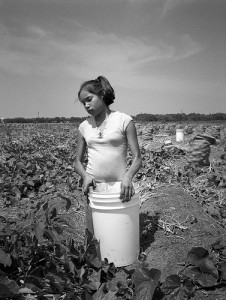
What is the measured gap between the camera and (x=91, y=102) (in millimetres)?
2297

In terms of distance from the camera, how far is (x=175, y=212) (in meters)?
3.07

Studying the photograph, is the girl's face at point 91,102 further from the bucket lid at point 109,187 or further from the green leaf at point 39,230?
the green leaf at point 39,230

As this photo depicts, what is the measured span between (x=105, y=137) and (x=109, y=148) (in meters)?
0.09

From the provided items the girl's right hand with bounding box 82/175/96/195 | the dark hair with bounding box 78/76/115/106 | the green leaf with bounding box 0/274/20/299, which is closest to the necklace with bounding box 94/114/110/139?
the dark hair with bounding box 78/76/115/106

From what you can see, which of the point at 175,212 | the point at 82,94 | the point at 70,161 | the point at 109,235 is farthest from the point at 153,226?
the point at 70,161

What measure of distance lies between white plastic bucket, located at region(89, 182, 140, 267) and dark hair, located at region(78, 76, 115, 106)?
0.68 m

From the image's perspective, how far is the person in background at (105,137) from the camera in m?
2.29

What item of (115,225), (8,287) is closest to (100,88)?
(115,225)

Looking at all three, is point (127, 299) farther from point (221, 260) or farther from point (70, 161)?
point (70, 161)

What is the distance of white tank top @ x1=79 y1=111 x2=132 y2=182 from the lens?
2.29 m

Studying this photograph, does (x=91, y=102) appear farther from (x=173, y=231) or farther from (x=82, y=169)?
(x=173, y=231)

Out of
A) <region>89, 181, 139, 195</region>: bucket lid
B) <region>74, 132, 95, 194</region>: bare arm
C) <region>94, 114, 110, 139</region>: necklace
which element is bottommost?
<region>89, 181, 139, 195</region>: bucket lid

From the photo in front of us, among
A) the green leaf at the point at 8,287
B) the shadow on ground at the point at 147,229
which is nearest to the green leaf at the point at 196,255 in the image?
the shadow on ground at the point at 147,229

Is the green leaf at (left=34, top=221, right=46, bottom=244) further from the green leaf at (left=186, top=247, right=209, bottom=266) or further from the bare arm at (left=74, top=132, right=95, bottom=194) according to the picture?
the green leaf at (left=186, top=247, right=209, bottom=266)
